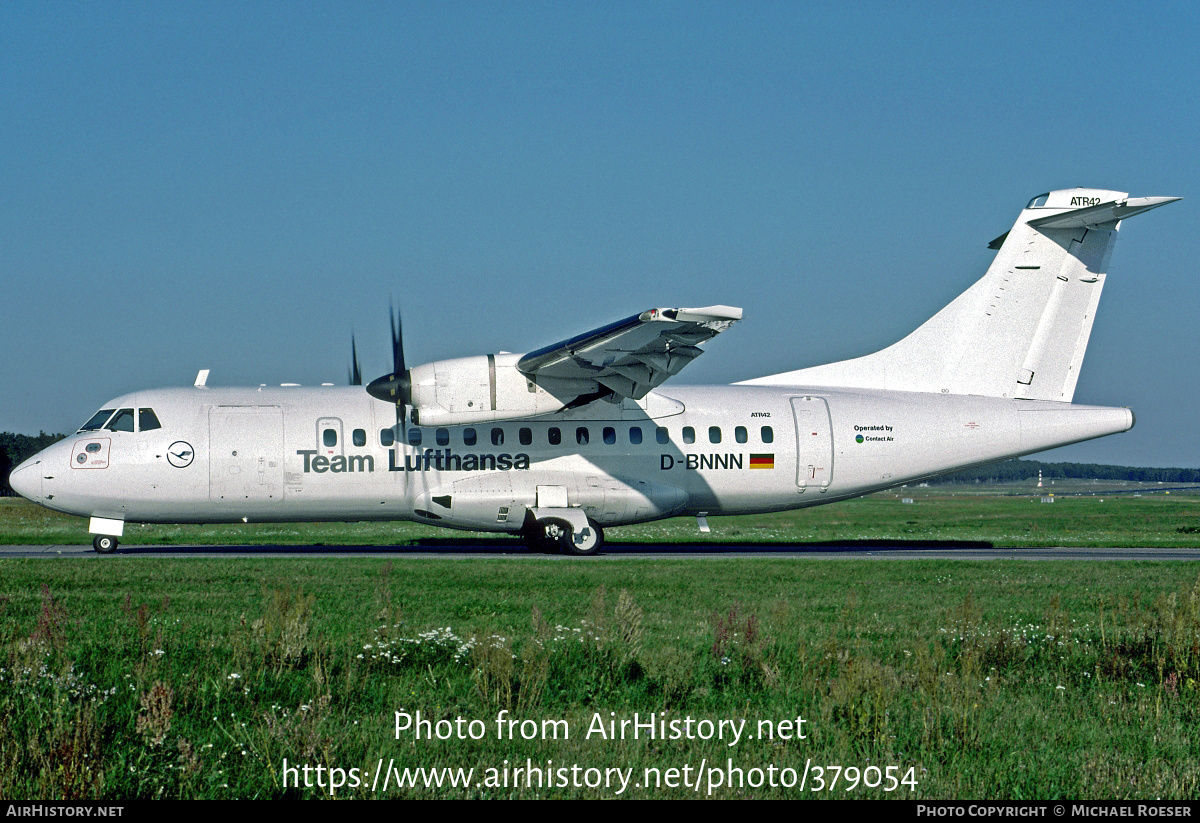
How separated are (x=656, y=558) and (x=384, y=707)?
1478 cm

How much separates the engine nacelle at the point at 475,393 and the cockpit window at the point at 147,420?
591 centimetres

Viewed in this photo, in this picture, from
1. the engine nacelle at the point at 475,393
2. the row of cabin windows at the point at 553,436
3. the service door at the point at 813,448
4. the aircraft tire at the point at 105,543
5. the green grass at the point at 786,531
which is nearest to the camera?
the engine nacelle at the point at 475,393

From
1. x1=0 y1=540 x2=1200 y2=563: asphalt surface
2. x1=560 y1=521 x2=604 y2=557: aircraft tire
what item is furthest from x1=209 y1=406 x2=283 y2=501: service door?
x1=560 y1=521 x2=604 y2=557: aircraft tire

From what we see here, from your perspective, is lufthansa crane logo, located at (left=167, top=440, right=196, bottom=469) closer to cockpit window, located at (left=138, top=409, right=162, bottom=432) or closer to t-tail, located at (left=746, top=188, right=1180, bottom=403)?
cockpit window, located at (left=138, top=409, right=162, bottom=432)

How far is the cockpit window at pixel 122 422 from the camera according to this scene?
74.5 feet

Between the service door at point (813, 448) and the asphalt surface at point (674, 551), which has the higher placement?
the service door at point (813, 448)

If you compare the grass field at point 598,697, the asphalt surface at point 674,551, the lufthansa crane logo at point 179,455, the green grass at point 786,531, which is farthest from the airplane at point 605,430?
the grass field at point 598,697

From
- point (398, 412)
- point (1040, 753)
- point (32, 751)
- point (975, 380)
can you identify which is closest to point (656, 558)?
point (398, 412)

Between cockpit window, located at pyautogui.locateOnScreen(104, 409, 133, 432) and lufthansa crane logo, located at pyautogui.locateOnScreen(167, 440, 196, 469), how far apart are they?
1.07m

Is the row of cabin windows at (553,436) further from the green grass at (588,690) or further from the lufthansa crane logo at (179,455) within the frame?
the green grass at (588,690)

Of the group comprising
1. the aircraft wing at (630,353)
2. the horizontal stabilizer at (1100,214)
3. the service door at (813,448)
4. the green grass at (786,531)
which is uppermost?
the horizontal stabilizer at (1100,214)

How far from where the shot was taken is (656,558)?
2225cm

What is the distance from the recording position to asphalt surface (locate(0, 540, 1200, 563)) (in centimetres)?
2255

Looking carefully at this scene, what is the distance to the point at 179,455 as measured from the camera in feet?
73.8
